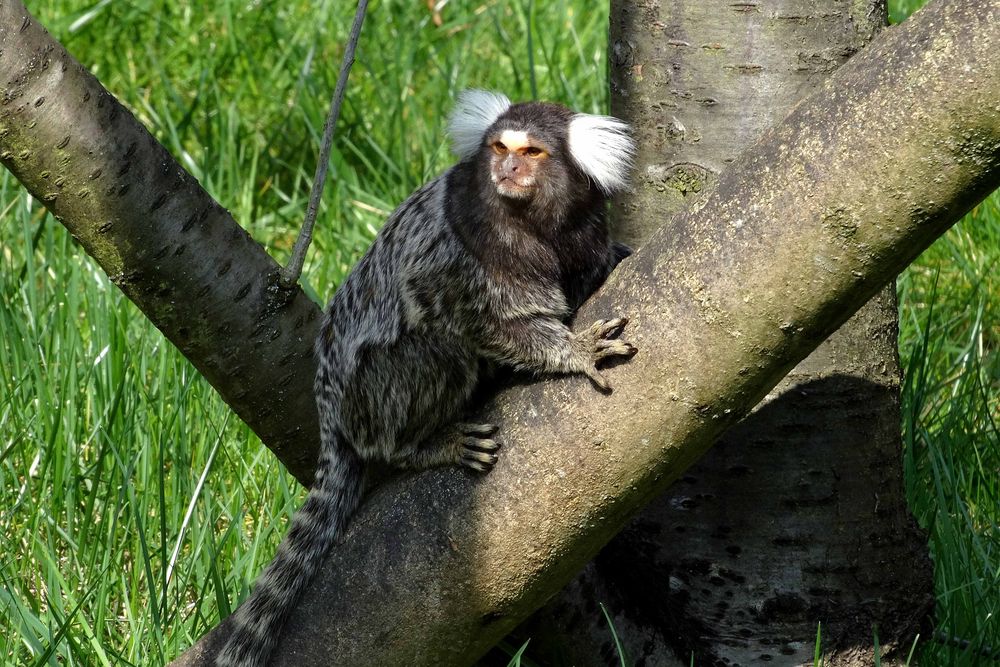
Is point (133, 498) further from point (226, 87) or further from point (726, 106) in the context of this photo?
point (226, 87)

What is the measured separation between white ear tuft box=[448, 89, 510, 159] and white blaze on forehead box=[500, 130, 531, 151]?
4.5 inches

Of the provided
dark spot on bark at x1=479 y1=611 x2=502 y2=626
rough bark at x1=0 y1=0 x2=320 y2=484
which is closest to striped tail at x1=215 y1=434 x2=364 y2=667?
rough bark at x1=0 y1=0 x2=320 y2=484

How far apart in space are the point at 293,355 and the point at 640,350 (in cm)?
77

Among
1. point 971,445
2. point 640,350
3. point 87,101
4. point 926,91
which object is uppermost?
point 87,101

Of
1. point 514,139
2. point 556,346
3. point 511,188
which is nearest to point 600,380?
point 556,346

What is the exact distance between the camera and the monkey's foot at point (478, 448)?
5.48 feet

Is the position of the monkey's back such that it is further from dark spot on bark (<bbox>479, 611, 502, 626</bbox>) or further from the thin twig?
dark spot on bark (<bbox>479, 611, 502, 626</bbox>)

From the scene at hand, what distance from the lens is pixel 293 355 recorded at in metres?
2.07

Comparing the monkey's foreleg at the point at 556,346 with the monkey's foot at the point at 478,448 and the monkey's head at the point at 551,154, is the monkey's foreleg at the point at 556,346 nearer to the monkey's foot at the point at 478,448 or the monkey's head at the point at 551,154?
the monkey's foot at the point at 478,448

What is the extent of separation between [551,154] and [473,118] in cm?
24

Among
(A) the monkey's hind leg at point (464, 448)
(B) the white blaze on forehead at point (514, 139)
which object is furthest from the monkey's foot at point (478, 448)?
(B) the white blaze on forehead at point (514, 139)

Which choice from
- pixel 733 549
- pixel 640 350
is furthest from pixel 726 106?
pixel 733 549

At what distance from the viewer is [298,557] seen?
1.93 metres

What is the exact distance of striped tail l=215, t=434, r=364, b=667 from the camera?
71.6 inches
